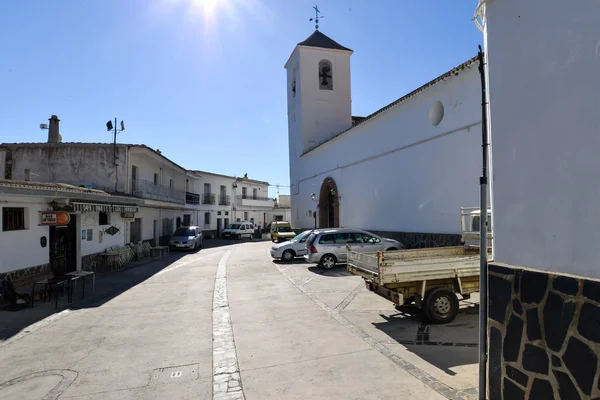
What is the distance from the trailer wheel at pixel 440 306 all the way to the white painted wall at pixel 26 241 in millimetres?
9837

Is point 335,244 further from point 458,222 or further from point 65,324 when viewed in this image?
point 65,324

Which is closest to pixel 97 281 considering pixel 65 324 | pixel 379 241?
pixel 65 324

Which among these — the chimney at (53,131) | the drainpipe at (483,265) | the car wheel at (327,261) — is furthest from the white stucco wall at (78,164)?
the drainpipe at (483,265)

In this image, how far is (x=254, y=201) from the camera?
1800 inches

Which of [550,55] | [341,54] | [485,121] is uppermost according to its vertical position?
[341,54]

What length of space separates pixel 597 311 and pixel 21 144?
22938 millimetres

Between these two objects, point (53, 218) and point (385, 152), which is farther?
point (385, 152)

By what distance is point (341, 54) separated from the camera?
93.7 feet

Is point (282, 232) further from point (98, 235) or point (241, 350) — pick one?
point (241, 350)

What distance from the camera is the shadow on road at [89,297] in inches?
291

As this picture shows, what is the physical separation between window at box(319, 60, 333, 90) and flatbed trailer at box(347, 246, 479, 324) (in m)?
23.3

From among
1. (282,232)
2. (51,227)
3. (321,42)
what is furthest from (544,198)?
(321,42)

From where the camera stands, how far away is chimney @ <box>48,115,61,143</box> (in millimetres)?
20188

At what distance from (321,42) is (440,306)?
1027 inches
